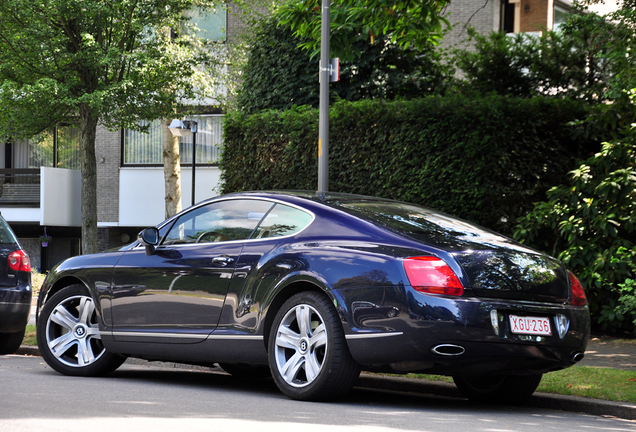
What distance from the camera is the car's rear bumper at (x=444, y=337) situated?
17.5 ft

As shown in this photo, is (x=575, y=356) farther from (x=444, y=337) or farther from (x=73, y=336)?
(x=73, y=336)

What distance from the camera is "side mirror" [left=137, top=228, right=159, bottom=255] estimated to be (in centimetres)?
701

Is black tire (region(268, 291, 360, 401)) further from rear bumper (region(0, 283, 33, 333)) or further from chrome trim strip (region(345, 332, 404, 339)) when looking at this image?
rear bumper (region(0, 283, 33, 333))

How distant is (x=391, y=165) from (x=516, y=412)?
6.91 m

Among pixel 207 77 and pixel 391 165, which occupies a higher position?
pixel 207 77

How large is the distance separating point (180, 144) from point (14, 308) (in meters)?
17.2

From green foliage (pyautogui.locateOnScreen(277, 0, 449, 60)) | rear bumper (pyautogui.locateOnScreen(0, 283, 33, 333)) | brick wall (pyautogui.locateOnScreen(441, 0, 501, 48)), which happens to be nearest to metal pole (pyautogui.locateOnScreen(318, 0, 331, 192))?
green foliage (pyautogui.locateOnScreen(277, 0, 449, 60))

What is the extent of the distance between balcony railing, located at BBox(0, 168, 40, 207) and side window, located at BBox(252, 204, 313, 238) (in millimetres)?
21902

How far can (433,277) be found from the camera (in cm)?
543

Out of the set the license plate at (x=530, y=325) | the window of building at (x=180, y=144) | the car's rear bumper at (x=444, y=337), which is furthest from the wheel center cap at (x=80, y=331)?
the window of building at (x=180, y=144)

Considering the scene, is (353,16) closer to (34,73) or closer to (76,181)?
(34,73)

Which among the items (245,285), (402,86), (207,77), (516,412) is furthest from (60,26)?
(516,412)

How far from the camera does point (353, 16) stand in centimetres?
1135

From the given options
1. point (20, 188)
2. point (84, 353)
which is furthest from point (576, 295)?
point (20, 188)
